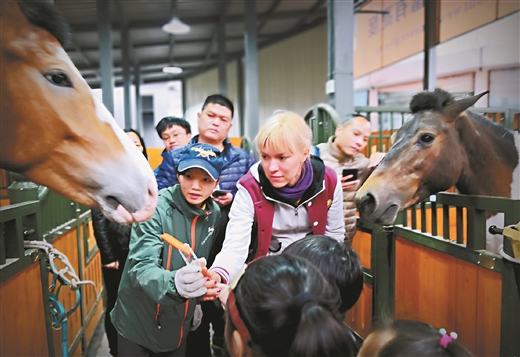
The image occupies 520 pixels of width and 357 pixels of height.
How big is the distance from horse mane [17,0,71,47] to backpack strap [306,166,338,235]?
761 mm

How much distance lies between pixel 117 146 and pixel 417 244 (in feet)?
3.67

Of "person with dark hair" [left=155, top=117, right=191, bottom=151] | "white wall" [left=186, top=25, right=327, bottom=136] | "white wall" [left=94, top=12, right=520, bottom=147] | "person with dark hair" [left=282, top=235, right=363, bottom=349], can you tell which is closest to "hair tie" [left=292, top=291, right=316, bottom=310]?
"person with dark hair" [left=282, top=235, right=363, bottom=349]

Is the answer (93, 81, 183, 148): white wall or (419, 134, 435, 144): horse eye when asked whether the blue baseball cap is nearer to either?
(93, 81, 183, 148): white wall

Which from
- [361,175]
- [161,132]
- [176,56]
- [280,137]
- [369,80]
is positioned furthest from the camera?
[369,80]

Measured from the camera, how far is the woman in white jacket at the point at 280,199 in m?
0.94

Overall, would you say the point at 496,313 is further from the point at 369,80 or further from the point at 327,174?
the point at 369,80

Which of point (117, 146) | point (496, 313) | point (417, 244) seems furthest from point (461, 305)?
point (117, 146)

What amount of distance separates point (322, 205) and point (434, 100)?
472mm

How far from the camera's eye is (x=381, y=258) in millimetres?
1488

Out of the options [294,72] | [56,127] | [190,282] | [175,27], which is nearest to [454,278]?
[190,282]

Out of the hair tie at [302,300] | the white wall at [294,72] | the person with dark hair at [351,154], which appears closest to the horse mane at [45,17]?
the hair tie at [302,300]

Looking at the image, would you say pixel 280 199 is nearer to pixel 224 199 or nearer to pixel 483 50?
pixel 224 199

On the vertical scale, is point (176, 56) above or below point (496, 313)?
above

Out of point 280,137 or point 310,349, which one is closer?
point 310,349
